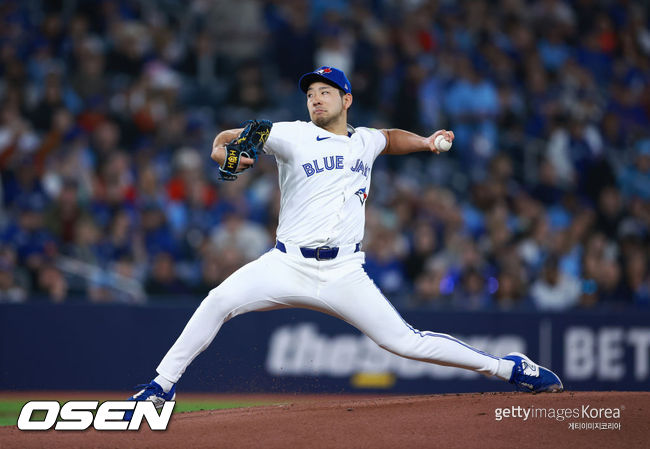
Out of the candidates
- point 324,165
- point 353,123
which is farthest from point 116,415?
point 353,123

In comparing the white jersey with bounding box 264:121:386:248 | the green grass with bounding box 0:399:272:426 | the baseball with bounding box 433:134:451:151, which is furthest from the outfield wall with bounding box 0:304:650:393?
the baseball with bounding box 433:134:451:151

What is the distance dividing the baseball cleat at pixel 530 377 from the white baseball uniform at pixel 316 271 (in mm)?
307

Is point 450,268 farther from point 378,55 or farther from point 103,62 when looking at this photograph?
point 103,62

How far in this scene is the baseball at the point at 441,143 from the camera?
6160 millimetres

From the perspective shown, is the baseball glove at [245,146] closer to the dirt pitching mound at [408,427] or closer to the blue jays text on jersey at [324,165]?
the blue jays text on jersey at [324,165]

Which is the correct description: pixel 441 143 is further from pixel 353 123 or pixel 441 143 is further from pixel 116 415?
pixel 353 123

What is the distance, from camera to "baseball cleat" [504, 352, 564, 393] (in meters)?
6.40

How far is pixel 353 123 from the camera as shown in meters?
13.6

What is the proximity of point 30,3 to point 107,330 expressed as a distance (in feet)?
19.3

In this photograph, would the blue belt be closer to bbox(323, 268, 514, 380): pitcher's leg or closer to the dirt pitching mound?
bbox(323, 268, 514, 380): pitcher's leg

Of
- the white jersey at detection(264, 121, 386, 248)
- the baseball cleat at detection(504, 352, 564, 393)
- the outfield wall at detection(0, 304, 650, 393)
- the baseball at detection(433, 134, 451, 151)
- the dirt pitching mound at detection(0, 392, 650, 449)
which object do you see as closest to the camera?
the dirt pitching mound at detection(0, 392, 650, 449)

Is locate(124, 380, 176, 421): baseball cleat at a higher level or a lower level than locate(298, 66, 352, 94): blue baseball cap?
lower

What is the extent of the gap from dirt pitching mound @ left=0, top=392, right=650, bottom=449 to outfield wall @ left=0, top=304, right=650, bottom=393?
14.3 feet

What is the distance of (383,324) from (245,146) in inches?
56.6
